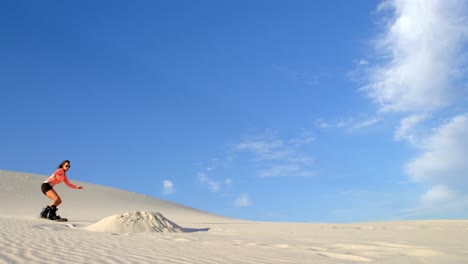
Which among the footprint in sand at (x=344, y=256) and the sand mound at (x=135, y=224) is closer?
the footprint in sand at (x=344, y=256)

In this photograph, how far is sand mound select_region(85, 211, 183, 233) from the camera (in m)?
9.07

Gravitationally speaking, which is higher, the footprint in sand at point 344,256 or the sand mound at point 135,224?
the sand mound at point 135,224

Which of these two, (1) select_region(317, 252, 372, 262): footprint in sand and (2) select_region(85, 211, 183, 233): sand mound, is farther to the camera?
(2) select_region(85, 211, 183, 233): sand mound

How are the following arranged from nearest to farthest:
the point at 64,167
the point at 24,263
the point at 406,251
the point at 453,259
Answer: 1. the point at 24,263
2. the point at 453,259
3. the point at 406,251
4. the point at 64,167

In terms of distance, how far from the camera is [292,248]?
5.74 meters

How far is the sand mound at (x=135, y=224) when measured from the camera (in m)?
9.07

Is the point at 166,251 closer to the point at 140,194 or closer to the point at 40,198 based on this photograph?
the point at 40,198

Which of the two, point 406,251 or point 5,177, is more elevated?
point 5,177

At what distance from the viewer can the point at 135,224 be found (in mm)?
9258

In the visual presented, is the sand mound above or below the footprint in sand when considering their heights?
above

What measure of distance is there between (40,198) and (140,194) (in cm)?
916

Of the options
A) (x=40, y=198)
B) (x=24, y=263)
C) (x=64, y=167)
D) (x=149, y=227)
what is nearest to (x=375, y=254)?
(x=24, y=263)

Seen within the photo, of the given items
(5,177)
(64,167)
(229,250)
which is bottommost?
(229,250)

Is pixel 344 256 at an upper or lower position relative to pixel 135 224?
lower
